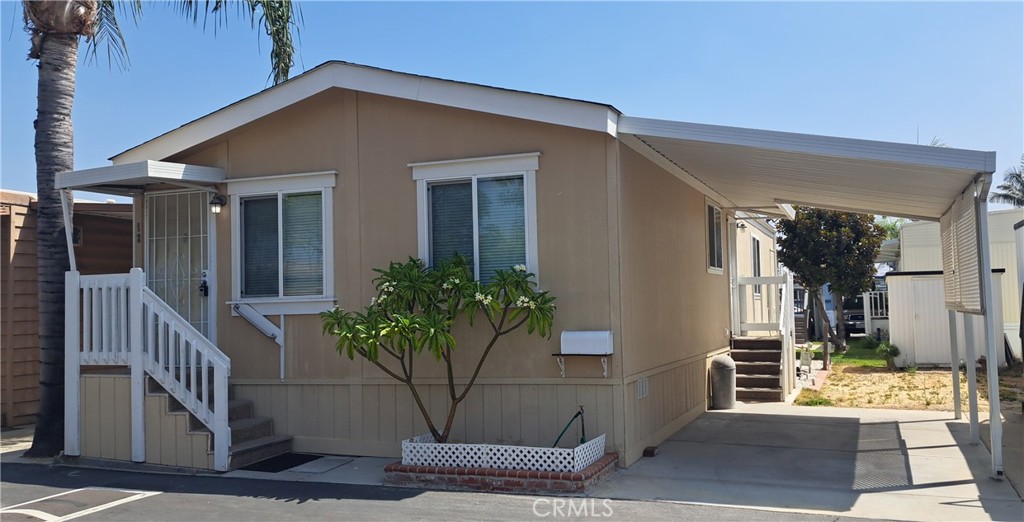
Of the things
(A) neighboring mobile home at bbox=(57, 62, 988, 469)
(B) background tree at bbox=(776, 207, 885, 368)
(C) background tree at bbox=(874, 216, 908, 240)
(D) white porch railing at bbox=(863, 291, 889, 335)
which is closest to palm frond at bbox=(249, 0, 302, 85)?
(A) neighboring mobile home at bbox=(57, 62, 988, 469)

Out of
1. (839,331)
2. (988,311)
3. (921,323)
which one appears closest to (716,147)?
(988,311)

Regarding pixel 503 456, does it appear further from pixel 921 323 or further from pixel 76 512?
pixel 921 323

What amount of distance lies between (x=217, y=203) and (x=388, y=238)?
216 cm

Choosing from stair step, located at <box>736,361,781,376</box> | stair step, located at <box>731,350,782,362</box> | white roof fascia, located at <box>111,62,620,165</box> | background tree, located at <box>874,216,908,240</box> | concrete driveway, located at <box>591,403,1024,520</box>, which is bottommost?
concrete driveway, located at <box>591,403,1024,520</box>

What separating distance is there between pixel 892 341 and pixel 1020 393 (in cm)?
425

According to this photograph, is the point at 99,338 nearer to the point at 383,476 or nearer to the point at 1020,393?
the point at 383,476

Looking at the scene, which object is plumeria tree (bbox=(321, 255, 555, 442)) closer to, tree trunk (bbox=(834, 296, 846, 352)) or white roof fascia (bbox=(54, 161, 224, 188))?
white roof fascia (bbox=(54, 161, 224, 188))

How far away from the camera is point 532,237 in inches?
311

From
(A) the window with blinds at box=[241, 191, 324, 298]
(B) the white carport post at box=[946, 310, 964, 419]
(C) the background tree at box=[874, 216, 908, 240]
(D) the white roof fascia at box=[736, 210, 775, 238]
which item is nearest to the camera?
(A) the window with blinds at box=[241, 191, 324, 298]

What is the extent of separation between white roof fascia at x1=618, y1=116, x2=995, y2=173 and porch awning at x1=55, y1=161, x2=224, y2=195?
4.69m

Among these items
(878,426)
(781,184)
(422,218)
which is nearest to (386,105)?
(422,218)

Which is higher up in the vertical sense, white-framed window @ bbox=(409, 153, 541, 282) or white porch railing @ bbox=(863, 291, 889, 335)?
white-framed window @ bbox=(409, 153, 541, 282)

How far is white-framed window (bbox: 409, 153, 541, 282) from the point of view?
7934mm

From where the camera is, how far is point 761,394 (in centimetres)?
1224
